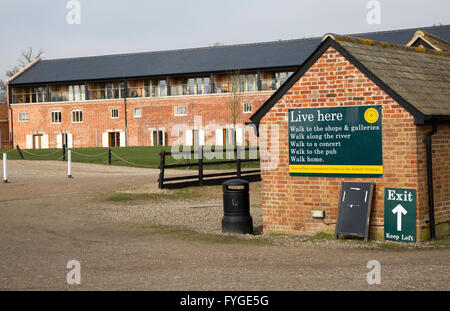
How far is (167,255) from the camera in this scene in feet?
36.3

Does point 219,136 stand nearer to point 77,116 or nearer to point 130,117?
point 130,117

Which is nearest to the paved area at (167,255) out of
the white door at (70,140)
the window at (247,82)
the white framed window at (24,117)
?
the window at (247,82)

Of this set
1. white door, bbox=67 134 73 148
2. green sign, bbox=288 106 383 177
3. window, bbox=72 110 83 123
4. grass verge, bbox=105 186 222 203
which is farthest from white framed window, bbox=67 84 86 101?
green sign, bbox=288 106 383 177

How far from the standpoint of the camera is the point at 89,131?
2478 inches

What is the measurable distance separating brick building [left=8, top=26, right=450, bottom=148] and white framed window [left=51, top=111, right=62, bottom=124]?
0.10 m

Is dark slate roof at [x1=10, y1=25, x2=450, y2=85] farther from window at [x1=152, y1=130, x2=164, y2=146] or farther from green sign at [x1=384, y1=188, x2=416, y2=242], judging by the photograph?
green sign at [x1=384, y1=188, x2=416, y2=242]

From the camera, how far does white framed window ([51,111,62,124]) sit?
211 feet

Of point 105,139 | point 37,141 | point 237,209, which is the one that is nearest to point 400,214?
point 237,209

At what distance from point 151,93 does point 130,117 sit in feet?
9.82

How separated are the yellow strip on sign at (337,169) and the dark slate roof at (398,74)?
1.26 m

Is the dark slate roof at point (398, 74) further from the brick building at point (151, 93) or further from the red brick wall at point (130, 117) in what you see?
the red brick wall at point (130, 117)
